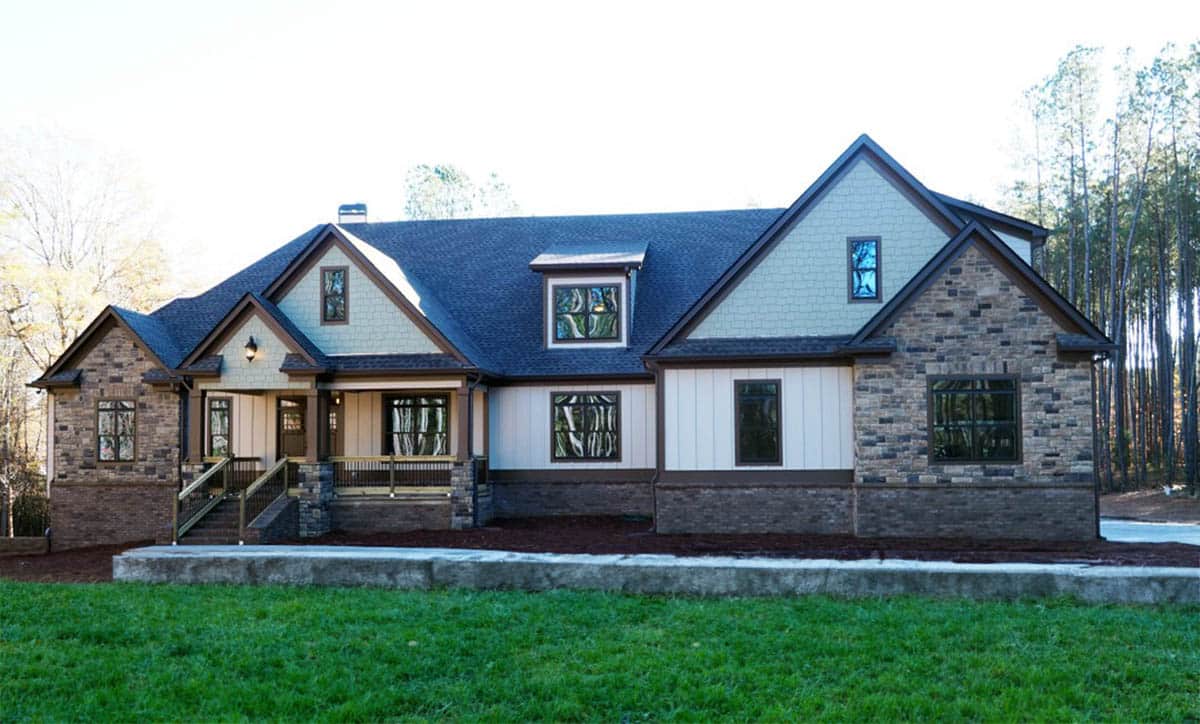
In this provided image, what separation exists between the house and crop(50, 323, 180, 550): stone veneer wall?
0.05m

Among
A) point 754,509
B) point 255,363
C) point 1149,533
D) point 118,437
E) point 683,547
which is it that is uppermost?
point 255,363

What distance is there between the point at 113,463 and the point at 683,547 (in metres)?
11.8

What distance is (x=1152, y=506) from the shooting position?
84.8ft

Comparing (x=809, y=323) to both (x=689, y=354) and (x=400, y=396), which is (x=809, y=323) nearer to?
(x=689, y=354)

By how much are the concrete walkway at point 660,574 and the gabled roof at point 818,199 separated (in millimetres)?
6502

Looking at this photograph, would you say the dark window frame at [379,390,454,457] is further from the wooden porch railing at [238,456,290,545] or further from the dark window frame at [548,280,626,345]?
the dark window frame at [548,280,626,345]

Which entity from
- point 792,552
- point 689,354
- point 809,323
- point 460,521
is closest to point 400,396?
point 460,521

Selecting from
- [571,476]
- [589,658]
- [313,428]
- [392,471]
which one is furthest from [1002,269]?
[313,428]

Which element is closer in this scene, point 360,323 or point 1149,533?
point 1149,533

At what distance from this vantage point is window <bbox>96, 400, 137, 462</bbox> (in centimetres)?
1895

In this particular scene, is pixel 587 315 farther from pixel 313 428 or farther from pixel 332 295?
pixel 313 428

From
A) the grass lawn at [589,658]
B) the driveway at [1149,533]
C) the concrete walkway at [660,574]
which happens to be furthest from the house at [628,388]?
the grass lawn at [589,658]

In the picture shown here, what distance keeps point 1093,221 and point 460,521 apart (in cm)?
2358

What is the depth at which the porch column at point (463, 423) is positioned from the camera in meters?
17.2
